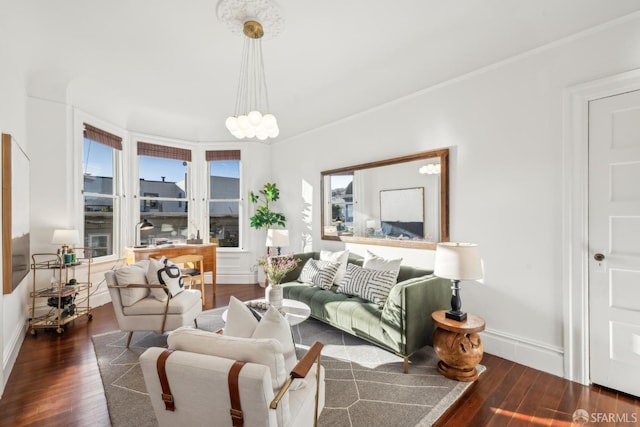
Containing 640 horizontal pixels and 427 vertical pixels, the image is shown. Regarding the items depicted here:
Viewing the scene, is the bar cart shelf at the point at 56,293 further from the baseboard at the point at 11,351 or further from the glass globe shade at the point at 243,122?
the glass globe shade at the point at 243,122

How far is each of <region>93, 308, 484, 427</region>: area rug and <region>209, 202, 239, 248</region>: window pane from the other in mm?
2815

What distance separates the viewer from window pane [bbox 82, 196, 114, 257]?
4496 mm

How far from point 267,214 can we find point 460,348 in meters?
3.84

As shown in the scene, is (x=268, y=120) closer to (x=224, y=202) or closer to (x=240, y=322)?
(x=240, y=322)

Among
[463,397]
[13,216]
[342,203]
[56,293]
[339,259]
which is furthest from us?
[342,203]

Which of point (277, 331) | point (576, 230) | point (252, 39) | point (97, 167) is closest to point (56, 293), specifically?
point (97, 167)

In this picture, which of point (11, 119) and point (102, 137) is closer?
point (11, 119)

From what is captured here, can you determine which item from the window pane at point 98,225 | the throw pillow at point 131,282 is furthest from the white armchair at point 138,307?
the window pane at point 98,225

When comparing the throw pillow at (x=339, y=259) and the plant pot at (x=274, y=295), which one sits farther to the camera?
the throw pillow at (x=339, y=259)

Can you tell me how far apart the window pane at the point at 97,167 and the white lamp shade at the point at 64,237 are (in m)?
0.99

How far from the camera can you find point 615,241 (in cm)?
234

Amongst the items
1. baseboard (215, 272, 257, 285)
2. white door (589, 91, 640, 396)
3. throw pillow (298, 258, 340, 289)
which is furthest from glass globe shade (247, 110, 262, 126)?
baseboard (215, 272, 257, 285)

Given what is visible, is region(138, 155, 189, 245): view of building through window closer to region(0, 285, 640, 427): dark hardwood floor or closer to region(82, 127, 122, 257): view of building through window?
region(82, 127, 122, 257): view of building through window

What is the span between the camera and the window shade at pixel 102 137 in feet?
14.4
